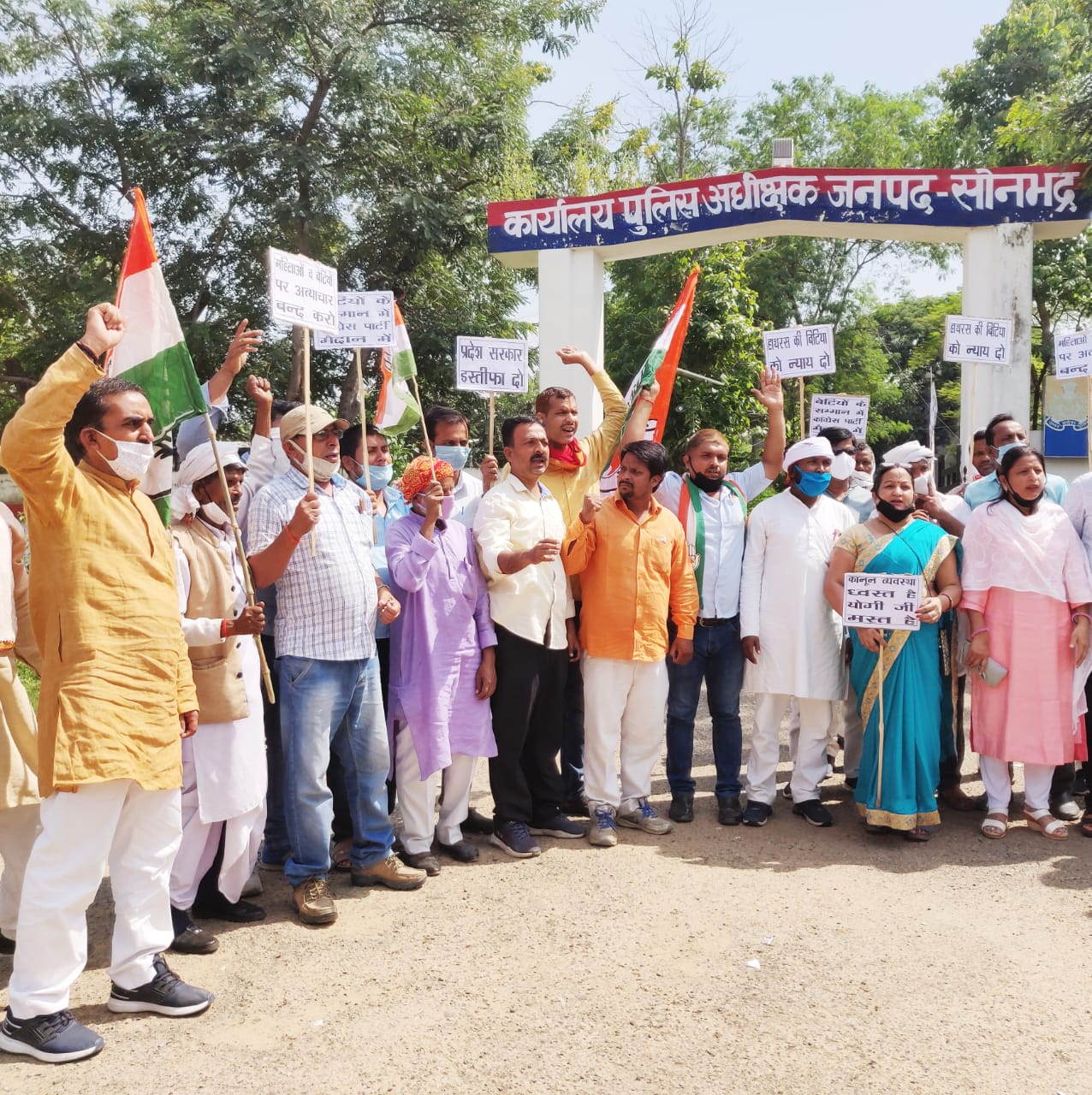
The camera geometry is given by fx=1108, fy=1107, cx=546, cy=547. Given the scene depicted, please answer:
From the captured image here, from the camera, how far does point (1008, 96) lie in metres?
24.9

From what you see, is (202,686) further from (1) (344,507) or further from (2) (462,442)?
(2) (462,442)

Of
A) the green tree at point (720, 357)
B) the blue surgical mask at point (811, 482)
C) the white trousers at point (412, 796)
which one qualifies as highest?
the green tree at point (720, 357)

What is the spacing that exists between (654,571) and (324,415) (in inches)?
68.1

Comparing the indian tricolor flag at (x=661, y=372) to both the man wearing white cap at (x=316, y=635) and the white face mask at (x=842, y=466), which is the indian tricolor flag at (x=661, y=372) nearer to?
the white face mask at (x=842, y=466)

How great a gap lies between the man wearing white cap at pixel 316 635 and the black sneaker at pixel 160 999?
736mm

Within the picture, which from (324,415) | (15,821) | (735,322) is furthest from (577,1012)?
(735,322)

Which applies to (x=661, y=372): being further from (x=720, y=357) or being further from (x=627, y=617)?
(x=720, y=357)

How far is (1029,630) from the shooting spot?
17.3ft

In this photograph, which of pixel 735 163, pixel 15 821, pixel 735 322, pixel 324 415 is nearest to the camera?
pixel 15 821

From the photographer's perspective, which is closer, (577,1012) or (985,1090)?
(985,1090)

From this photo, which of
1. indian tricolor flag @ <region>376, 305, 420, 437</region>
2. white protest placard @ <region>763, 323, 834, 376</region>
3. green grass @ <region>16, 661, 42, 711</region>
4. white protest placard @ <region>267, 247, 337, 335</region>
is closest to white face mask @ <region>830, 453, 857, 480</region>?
white protest placard @ <region>763, 323, 834, 376</region>

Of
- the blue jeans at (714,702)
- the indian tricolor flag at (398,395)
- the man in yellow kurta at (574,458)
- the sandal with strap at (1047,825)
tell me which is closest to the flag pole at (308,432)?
the man in yellow kurta at (574,458)

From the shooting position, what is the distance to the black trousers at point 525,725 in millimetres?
5020

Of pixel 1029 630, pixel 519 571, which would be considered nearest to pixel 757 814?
pixel 1029 630
